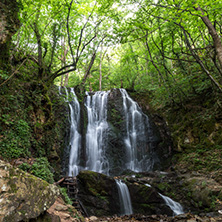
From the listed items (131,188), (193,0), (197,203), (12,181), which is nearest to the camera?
(12,181)

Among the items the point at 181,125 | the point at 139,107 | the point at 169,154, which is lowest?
the point at 169,154

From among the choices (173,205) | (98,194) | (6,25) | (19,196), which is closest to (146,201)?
(173,205)

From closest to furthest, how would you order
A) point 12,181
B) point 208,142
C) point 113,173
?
point 12,181 < point 208,142 < point 113,173

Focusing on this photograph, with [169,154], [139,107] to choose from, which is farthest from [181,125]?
[139,107]

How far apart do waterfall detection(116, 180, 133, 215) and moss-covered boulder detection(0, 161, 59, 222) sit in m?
4.97

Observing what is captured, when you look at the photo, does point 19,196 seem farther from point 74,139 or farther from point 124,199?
point 74,139

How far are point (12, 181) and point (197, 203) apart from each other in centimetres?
705

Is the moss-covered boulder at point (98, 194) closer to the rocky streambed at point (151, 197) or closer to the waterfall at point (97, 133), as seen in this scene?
the rocky streambed at point (151, 197)

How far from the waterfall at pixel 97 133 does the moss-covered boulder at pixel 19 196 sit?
28.5 ft

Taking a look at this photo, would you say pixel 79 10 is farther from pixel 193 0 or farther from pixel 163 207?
pixel 163 207

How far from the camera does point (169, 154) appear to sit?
1110cm

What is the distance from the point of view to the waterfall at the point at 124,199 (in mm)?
6613

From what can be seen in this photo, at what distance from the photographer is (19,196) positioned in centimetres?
209

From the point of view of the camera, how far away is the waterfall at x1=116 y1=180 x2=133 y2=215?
260 inches
